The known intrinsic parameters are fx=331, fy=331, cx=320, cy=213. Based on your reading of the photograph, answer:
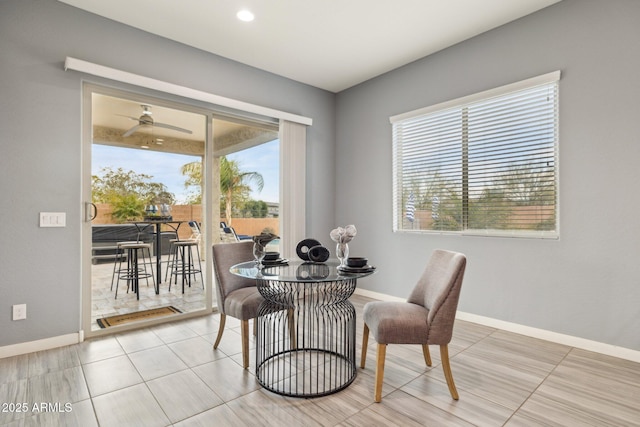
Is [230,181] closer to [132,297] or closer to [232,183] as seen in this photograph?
[232,183]

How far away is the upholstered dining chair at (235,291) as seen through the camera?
2.42 m

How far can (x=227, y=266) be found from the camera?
2.77 meters

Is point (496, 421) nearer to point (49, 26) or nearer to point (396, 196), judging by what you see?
point (396, 196)

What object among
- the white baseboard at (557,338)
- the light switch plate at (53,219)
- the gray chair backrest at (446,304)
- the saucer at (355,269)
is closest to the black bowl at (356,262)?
the saucer at (355,269)

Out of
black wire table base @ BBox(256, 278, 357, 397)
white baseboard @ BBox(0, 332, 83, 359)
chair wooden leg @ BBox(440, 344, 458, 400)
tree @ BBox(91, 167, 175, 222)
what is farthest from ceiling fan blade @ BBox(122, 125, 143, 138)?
chair wooden leg @ BBox(440, 344, 458, 400)

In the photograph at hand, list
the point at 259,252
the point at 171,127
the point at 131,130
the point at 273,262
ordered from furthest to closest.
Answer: the point at 171,127, the point at 131,130, the point at 273,262, the point at 259,252

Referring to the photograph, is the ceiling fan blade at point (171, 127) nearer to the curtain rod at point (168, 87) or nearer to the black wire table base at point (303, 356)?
the curtain rod at point (168, 87)

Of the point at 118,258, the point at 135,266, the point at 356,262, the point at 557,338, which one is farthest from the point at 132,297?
the point at 557,338

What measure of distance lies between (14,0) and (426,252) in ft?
14.5

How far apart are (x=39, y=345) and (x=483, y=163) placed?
4.33 metres

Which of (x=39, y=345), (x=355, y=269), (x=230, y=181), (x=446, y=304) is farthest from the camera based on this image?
(x=230, y=181)

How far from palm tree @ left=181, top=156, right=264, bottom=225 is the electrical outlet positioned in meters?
1.74

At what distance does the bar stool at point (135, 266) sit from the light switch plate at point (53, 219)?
1.84 feet

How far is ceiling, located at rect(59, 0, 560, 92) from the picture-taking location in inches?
113
